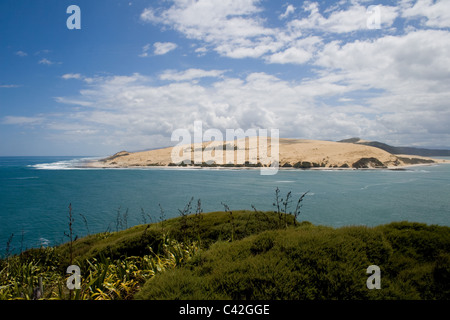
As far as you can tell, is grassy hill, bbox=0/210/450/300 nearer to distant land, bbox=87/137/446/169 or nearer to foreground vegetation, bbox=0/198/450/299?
foreground vegetation, bbox=0/198/450/299

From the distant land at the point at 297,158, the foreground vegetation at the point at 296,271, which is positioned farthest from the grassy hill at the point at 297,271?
the distant land at the point at 297,158

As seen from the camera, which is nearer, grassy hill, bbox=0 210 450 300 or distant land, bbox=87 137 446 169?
grassy hill, bbox=0 210 450 300

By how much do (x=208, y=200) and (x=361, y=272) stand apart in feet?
124

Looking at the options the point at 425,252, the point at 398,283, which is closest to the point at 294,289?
the point at 398,283

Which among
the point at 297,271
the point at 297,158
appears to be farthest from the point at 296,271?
the point at 297,158

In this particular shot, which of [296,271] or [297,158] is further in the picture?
[297,158]

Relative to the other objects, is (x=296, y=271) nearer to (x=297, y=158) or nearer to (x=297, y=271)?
(x=297, y=271)

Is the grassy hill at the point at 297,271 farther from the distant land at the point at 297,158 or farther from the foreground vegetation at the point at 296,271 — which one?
the distant land at the point at 297,158

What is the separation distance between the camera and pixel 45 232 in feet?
80.6

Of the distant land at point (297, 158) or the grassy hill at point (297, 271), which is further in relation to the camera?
the distant land at point (297, 158)

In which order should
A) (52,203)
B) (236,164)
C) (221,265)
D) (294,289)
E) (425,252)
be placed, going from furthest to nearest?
1. (236,164)
2. (52,203)
3. (425,252)
4. (221,265)
5. (294,289)

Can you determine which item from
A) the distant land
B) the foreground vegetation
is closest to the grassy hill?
the foreground vegetation
